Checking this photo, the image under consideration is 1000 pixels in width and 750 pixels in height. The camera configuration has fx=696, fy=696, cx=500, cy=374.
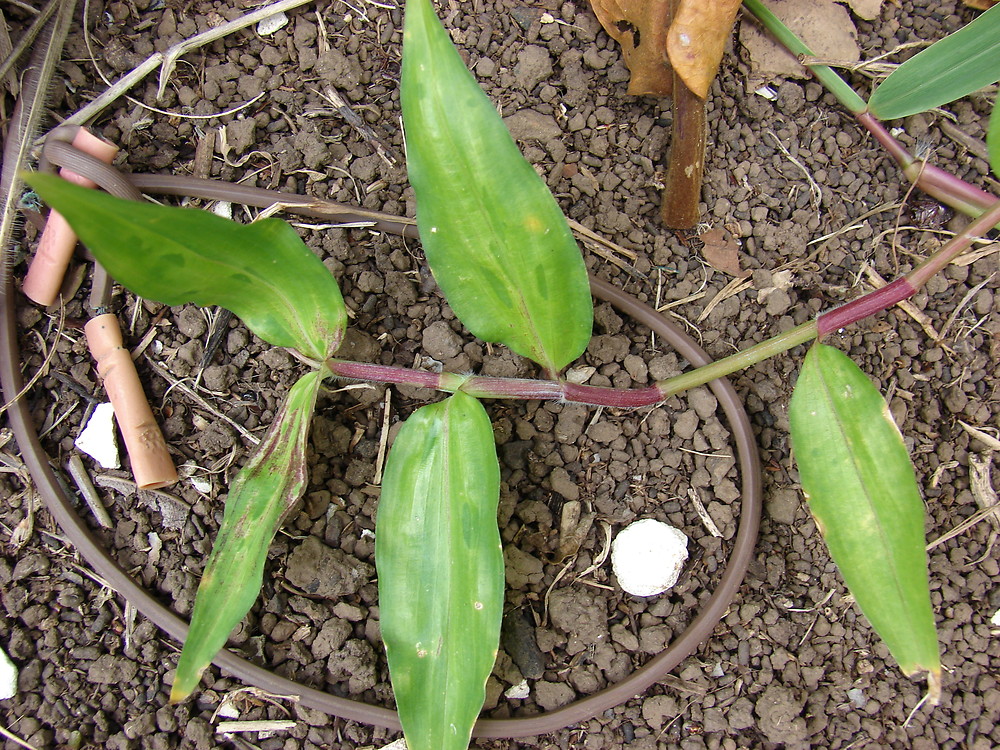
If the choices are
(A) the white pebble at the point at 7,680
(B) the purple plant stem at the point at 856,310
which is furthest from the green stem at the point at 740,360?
(A) the white pebble at the point at 7,680

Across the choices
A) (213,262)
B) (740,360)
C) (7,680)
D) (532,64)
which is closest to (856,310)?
(740,360)

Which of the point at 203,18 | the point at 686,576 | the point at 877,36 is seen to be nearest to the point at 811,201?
the point at 877,36

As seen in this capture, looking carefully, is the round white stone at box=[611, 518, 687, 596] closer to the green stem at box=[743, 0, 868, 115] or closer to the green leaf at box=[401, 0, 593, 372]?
the green leaf at box=[401, 0, 593, 372]

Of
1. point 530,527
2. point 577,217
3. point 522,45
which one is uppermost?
point 522,45

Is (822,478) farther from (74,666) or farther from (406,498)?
(74,666)

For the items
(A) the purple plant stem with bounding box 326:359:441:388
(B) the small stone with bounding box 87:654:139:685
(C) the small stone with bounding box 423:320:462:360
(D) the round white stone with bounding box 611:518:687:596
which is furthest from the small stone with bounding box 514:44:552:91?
(B) the small stone with bounding box 87:654:139:685

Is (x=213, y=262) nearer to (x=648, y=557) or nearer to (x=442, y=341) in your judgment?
(x=442, y=341)

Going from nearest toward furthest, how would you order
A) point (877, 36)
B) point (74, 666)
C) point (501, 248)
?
1. point (501, 248)
2. point (74, 666)
3. point (877, 36)
